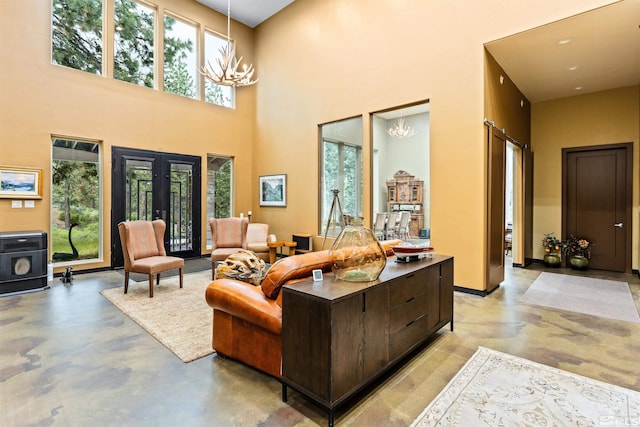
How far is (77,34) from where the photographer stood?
577 centimetres

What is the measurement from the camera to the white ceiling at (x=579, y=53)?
12.6 ft

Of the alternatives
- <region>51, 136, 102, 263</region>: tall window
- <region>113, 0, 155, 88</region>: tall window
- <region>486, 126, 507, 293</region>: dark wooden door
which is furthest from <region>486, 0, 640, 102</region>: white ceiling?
<region>51, 136, 102, 263</region>: tall window

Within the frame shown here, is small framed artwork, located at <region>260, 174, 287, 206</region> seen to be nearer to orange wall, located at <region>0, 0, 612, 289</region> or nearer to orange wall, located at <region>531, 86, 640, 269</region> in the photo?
orange wall, located at <region>0, 0, 612, 289</region>

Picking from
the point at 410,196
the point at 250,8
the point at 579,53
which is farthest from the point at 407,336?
the point at 410,196

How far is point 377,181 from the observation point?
1089 centimetres

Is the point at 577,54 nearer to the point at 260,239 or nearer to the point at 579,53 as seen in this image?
the point at 579,53

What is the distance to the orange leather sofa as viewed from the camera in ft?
7.18

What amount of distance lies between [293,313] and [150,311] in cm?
263

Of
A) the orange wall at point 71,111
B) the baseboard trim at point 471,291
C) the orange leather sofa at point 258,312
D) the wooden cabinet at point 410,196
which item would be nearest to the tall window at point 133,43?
the orange wall at point 71,111

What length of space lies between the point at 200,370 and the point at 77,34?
6482mm

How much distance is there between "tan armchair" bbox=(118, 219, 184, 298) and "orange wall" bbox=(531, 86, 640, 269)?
7.03 m

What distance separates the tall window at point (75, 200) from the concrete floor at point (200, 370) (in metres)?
2.10

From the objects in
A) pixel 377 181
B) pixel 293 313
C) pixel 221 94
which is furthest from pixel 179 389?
pixel 377 181

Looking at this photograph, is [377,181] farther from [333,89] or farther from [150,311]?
[150,311]
